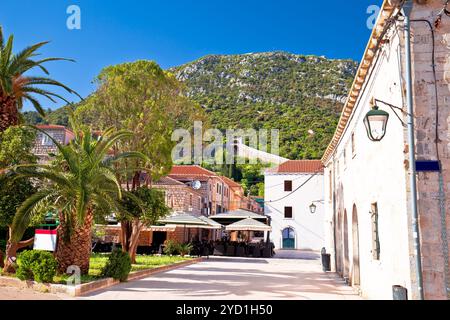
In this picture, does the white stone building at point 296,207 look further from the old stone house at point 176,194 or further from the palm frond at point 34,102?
the palm frond at point 34,102

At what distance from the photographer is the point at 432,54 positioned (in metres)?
7.68

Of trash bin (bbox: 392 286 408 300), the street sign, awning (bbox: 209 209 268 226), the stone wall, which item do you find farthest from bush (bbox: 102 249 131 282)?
awning (bbox: 209 209 268 226)

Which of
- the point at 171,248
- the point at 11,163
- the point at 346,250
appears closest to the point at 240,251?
the point at 171,248

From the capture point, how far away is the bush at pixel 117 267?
1320 centimetres

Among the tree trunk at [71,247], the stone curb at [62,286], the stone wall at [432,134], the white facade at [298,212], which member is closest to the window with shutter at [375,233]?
the stone wall at [432,134]

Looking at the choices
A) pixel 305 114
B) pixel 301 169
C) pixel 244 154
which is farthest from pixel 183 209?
pixel 305 114

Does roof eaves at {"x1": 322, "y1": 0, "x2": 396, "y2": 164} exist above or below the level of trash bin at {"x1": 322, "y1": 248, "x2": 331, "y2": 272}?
above

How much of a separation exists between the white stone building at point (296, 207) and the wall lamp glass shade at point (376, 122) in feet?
124

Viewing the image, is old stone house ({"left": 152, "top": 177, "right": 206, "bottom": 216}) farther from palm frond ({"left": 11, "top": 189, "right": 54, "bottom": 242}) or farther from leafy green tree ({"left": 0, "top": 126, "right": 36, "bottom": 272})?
palm frond ({"left": 11, "top": 189, "right": 54, "bottom": 242})

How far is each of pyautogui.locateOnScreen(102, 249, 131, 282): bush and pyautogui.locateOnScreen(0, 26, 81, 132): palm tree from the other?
19.2 feet

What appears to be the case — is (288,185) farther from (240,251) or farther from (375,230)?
(375,230)

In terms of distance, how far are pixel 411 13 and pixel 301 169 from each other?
39365mm

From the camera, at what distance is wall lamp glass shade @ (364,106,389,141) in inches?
295
